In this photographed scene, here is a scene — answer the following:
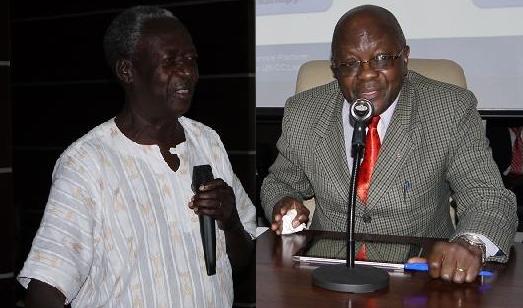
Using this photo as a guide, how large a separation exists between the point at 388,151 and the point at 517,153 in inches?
43.1

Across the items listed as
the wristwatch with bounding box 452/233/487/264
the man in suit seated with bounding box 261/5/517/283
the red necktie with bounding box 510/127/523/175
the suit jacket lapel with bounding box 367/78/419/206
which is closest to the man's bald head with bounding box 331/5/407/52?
the man in suit seated with bounding box 261/5/517/283

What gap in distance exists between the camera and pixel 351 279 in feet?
3.52

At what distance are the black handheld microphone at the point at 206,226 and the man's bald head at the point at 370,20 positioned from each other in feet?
2.83

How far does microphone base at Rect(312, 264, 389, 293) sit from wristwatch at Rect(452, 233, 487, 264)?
24 centimetres

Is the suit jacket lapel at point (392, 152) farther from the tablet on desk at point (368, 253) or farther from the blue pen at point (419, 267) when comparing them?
the blue pen at point (419, 267)

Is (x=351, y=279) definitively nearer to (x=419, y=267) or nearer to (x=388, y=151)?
(x=419, y=267)

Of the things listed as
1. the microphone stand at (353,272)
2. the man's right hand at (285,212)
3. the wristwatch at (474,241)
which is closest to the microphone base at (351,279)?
the microphone stand at (353,272)

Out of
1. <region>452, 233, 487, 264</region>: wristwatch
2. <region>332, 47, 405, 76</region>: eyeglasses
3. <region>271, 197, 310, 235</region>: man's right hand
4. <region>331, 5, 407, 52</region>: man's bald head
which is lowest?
<region>452, 233, 487, 264</region>: wristwatch

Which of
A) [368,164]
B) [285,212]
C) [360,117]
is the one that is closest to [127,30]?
[360,117]

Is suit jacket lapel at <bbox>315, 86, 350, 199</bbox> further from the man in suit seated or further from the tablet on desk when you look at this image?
the tablet on desk

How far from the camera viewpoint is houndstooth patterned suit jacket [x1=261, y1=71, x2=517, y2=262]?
5.22 ft

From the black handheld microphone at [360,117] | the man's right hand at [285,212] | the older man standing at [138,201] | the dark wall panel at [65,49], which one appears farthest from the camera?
the man's right hand at [285,212]

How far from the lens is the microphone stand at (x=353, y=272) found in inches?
38.9

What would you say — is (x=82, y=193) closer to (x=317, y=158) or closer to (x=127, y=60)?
(x=127, y=60)
